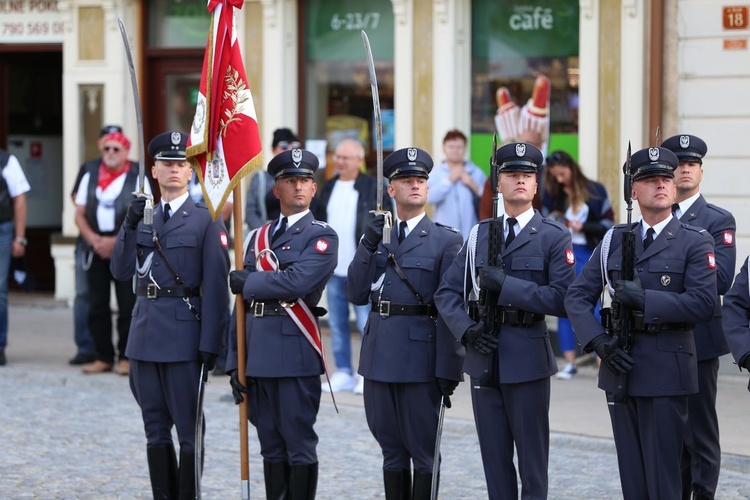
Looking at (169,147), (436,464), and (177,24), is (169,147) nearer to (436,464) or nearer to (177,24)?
(436,464)

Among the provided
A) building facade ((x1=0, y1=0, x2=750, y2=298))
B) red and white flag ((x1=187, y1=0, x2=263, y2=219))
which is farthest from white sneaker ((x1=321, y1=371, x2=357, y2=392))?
red and white flag ((x1=187, y1=0, x2=263, y2=219))

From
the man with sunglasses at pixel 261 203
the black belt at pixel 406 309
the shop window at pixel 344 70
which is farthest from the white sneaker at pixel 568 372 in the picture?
the black belt at pixel 406 309

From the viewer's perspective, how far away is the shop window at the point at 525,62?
1308 centimetres

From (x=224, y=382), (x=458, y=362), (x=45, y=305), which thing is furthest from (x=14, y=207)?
(x=458, y=362)

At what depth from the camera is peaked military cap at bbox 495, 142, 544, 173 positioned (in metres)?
6.90

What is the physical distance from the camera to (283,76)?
1444 centimetres

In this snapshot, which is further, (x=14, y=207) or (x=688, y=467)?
(x=14, y=207)

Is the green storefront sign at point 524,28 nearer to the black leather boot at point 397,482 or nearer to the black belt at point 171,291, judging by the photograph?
the black belt at point 171,291

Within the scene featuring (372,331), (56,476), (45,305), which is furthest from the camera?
(45,305)

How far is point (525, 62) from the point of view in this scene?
13414mm

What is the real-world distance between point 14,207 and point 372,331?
20.2 feet

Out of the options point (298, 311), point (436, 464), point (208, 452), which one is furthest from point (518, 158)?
point (208, 452)

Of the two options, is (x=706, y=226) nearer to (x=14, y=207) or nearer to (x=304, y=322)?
(x=304, y=322)

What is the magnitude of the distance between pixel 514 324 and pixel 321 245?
1.07 meters
